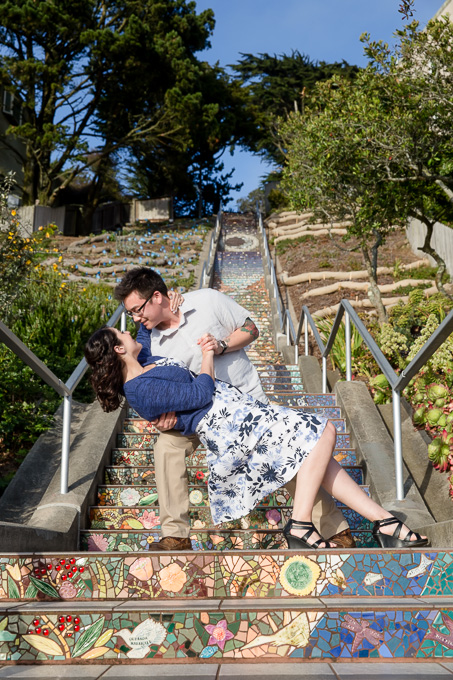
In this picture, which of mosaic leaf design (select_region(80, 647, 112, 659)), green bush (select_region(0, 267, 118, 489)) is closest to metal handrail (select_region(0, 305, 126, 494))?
green bush (select_region(0, 267, 118, 489))

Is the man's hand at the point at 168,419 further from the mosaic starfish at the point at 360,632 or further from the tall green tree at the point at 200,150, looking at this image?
the tall green tree at the point at 200,150

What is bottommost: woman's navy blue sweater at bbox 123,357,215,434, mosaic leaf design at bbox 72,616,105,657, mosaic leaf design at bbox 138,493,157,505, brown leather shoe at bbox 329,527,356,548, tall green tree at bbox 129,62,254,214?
mosaic leaf design at bbox 138,493,157,505

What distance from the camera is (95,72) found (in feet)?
69.7

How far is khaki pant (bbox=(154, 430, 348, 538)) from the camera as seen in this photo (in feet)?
9.45

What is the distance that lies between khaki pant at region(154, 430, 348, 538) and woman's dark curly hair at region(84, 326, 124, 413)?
12.5 inches

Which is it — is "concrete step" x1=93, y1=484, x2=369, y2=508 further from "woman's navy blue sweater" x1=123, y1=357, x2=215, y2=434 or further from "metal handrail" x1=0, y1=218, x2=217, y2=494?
"woman's navy blue sweater" x1=123, y1=357, x2=215, y2=434

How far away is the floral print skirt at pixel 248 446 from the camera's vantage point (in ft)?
8.66

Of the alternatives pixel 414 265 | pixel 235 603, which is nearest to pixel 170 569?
pixel 235 603

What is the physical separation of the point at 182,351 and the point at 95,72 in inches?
816

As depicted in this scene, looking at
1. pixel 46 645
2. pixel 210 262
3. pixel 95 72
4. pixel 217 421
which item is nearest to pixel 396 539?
pixel 217 421

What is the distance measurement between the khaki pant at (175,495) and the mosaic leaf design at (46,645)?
879mm

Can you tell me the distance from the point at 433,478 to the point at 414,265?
434 inches

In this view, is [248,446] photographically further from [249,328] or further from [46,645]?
[46,645]

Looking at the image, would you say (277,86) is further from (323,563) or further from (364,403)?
(323,563)
